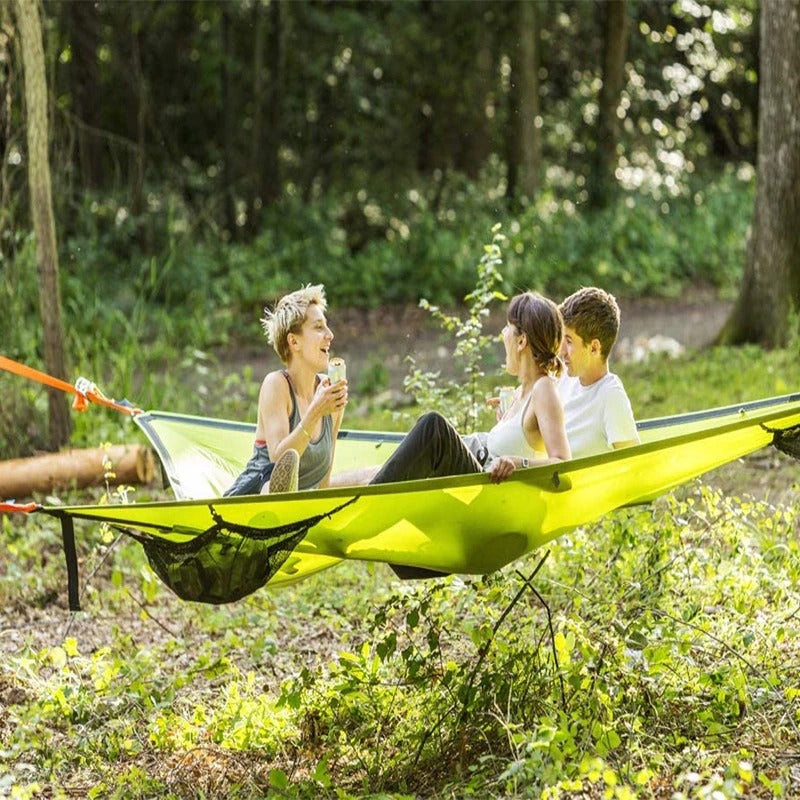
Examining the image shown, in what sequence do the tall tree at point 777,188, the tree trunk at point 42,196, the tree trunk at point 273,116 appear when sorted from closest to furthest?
the tree trunk at point 42,196, the tall tree at point 777,188, the tree trunk at point 273,116

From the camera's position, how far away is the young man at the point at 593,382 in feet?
8.46

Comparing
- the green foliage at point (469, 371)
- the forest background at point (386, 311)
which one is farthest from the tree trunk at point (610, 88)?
the green foliage at point (469, 371)

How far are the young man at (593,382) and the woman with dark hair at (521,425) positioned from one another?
6cm

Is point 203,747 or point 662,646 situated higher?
point 662,646

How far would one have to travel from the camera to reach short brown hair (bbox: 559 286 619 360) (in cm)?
257

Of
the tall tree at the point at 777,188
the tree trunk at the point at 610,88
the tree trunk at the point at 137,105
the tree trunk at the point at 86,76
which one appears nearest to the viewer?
the tall tree at the point at 777,188

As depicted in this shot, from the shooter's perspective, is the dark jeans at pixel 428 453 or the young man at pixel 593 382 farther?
the young man at pixel 593 382

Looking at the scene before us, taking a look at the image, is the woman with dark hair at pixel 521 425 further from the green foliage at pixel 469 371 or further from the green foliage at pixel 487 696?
the green foliage at pixel 469 371

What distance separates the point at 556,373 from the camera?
2584 millimetres

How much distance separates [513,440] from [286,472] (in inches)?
18.5

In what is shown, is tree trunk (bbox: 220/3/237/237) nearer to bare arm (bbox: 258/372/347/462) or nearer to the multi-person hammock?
bare arm (bbox: 258/372/347/462)

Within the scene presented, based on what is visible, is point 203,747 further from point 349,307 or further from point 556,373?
point 349,307

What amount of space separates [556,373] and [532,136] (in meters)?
6.57

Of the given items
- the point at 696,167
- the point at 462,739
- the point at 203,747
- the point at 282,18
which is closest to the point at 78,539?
the point at 203,747
